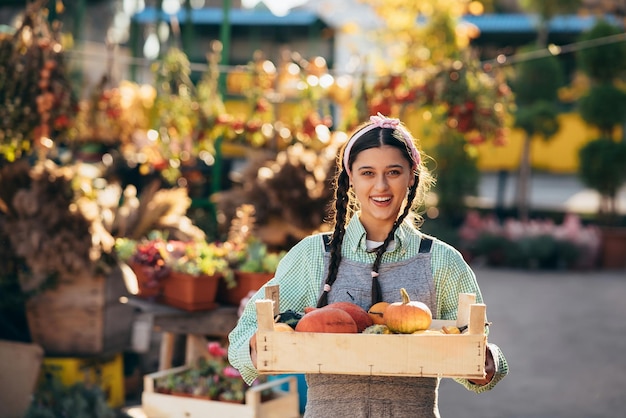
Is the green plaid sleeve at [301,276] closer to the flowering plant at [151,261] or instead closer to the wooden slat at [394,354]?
the wooden slat at [394,354]

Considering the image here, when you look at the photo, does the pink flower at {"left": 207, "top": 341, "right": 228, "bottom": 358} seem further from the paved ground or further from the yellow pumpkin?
the yellow pumpkin

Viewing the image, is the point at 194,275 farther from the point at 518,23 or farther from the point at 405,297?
the point at 518,23

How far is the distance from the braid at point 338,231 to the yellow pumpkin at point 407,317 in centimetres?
31

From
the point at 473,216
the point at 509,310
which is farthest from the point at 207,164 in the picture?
the point at 473,216

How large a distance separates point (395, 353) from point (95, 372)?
3723 mm

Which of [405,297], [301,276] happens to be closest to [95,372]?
[301,276]

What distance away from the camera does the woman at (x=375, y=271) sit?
2498mm

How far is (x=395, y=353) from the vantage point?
223 cm

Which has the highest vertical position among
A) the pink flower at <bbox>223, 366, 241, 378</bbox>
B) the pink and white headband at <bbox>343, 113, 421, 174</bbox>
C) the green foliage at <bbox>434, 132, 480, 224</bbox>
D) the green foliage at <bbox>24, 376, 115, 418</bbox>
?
the green foliage at <bbox>434, 132, 480, 224</bbox>

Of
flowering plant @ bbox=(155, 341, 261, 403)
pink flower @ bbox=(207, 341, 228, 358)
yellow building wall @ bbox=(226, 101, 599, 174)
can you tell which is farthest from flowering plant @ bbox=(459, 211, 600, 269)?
pink flower @ bbox=(207, 341, 228, 358)

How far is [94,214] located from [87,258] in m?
0.25

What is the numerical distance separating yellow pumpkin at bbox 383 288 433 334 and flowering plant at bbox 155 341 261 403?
2265 millimetres

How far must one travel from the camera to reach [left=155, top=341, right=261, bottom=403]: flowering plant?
14.8ft

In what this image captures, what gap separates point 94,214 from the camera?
18.0ft
